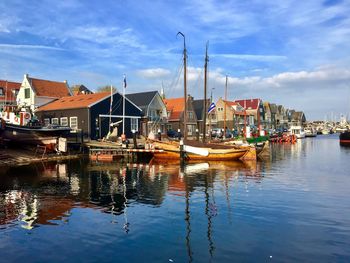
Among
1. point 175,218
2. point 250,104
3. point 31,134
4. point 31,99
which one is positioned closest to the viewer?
point 175,218

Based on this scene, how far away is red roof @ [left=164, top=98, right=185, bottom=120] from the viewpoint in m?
68.0

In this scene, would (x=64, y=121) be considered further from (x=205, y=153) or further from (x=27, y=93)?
(x=205, y=153)

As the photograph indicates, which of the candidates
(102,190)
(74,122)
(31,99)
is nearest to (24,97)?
(31,99)

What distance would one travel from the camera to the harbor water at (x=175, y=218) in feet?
34.1

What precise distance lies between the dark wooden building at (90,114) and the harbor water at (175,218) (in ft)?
64.2

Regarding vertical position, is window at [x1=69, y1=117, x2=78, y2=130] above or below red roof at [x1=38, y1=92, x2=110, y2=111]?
below

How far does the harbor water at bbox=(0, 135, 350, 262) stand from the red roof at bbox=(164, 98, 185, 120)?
140ft

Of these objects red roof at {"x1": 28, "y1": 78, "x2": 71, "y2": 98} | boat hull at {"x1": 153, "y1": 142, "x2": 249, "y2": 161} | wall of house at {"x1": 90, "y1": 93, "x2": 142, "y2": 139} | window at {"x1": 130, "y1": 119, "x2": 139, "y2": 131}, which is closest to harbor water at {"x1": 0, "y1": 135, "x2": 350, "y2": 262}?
boat hull at {"x1": 153, "y1": 142, "x2": 249, "y2": 161}

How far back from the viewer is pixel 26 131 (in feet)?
120

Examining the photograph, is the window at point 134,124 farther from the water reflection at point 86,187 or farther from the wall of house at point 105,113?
the water reflection at point 86,187

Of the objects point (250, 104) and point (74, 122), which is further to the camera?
point (250, 104)

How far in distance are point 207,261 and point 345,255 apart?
13.6ft

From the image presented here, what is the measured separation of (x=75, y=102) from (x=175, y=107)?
2663cm

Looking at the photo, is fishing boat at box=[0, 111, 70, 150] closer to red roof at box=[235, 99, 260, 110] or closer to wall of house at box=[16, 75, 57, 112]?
wall of house at box=[16, 75, 57, 112]
